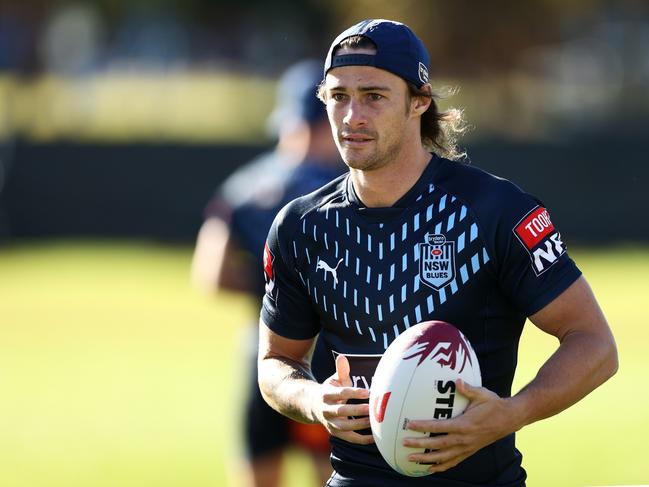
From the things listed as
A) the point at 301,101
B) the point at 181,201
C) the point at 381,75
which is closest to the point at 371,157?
the point at 381,75

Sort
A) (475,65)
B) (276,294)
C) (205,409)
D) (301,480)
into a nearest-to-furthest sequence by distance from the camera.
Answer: (276,294) < (301,480) < (205,409) < (475,65)

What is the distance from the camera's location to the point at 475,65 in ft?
107

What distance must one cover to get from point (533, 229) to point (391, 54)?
0.90m

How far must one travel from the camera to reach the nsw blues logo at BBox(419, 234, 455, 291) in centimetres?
512

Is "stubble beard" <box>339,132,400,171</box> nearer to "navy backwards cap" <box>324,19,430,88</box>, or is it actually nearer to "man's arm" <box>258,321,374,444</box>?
"navy backwards cap" <box>324,19,430,88</box>

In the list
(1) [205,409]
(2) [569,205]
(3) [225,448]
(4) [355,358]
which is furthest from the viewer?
(2) [569,205]

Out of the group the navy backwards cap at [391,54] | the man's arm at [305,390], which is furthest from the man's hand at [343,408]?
the navy backwards cap at [391,54]

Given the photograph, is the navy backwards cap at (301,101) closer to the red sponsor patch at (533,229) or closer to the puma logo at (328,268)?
the puma logo at (328,268)

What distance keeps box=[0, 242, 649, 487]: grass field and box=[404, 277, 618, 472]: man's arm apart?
12.5ft

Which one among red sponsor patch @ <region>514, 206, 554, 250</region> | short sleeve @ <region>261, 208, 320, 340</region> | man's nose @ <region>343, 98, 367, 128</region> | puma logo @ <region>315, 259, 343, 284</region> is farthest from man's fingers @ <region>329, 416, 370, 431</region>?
man's nose @ <region>343, 98, 367, 128</region>

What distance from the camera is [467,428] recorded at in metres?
4.61

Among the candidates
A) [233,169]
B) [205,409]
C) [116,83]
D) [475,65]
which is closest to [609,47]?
[475,65]

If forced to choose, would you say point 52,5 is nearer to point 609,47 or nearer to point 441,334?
point 609,47

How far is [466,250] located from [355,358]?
2.06 ft
